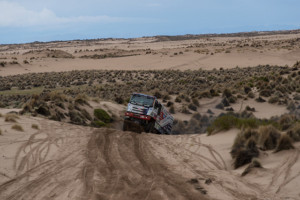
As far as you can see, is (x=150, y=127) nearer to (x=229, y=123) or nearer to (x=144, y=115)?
(x=144, y=115)

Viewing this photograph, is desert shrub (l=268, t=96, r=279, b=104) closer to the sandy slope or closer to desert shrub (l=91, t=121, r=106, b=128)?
desert shrub (l=91, t=121, r=106, b=128)

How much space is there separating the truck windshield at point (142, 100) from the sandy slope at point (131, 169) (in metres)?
4.32

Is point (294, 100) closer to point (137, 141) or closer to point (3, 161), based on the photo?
point (137, 141)

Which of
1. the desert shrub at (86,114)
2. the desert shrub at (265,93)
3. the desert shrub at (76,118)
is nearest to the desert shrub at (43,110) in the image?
the desert shrub at (76,118)

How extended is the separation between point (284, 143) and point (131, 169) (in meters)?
4.73

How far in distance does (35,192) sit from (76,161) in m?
3.09

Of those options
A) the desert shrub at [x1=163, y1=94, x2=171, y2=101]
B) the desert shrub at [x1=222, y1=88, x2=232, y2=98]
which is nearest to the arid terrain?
the desert shrub at [x1=222, y1=88, x2=232, y2=98]

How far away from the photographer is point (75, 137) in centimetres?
1664

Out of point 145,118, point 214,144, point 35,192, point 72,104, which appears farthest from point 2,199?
point 72,104

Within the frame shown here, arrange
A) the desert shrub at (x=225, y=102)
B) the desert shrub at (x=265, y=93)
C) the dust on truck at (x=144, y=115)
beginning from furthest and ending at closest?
the desert shrub at (x=265, y=93) < the desert shrub at (x=225, y=102) < the dust on truck at (x=144, y=115)

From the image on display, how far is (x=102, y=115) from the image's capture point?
82.0 ft

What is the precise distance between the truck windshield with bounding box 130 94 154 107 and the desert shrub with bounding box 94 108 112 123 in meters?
4.48

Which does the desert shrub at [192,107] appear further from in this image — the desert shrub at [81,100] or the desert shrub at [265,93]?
the desert shrub at [81,100]

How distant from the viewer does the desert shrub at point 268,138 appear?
12477mm
